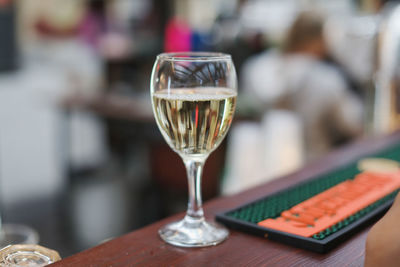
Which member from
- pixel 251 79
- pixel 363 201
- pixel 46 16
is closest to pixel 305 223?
pixel 363 201

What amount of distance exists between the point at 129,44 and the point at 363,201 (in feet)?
19.5

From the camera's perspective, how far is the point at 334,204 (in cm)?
70

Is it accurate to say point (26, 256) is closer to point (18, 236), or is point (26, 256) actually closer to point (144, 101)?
point (18, 236)

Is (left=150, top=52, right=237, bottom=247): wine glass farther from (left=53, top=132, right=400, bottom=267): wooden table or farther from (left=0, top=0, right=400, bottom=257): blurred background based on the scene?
(left=0, top=0, right=400, bottom=257): blurred background

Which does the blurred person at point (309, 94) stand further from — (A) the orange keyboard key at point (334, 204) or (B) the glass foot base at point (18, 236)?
(B) the glass foot base at point (18, 236)

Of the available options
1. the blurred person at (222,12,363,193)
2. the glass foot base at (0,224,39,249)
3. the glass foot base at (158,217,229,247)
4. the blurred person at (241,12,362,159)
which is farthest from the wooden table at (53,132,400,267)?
the blurred person at (241,12,362,159)

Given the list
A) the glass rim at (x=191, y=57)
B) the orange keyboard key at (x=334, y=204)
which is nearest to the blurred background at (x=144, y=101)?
the orange keyboard key at (x=334, y=204)

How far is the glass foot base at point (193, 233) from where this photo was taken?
0.60 m

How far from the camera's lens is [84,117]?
4602mm

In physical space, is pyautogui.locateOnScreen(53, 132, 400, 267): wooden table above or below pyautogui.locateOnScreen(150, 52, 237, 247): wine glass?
below

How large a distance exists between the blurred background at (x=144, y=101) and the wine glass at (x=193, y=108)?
1.03 meters

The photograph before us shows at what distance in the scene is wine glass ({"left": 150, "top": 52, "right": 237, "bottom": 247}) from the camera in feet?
1.96

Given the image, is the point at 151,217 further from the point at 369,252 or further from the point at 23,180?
the point at 369,252

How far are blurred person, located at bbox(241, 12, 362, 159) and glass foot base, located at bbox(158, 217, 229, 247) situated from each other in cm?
217
